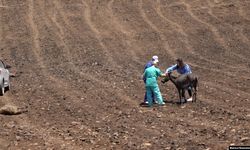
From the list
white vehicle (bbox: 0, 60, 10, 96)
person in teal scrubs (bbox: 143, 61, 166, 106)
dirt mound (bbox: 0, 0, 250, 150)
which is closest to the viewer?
dirt mound (bbox: 0, 0, 250, 150)

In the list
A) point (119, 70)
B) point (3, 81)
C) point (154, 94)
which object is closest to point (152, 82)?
point (154, 94)

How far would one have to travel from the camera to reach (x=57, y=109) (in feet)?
52.7

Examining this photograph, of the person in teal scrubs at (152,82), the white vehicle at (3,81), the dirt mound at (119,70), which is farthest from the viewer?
the white vehicle at (3,81)

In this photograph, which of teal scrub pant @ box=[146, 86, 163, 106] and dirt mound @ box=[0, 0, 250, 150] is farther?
teal scrub pant @ box=[146, 86, 163, 106]

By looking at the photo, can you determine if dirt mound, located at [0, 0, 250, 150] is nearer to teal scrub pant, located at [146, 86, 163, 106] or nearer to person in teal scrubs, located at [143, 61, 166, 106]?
teal scrub pant, located at [146, 86, 163, 106]

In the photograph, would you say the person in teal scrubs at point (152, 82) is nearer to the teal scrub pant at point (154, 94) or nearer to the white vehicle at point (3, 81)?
the teal scrub pant at point (154, 94)

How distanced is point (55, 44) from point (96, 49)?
3264 mm

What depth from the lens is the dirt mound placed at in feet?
40.3

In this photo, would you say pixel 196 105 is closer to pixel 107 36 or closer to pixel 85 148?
pixel 85 148

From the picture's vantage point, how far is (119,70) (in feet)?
84.5

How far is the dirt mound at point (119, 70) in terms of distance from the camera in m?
12.3

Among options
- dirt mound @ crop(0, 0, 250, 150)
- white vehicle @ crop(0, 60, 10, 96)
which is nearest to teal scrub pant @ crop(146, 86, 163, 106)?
dirt mound @ crop(0, 0, 250, 150)

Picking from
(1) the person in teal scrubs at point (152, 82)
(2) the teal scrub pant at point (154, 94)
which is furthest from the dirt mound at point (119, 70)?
(1) the person in teal scrubs at point (152, 82)

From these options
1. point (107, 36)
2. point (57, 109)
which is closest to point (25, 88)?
point (57, 109)
